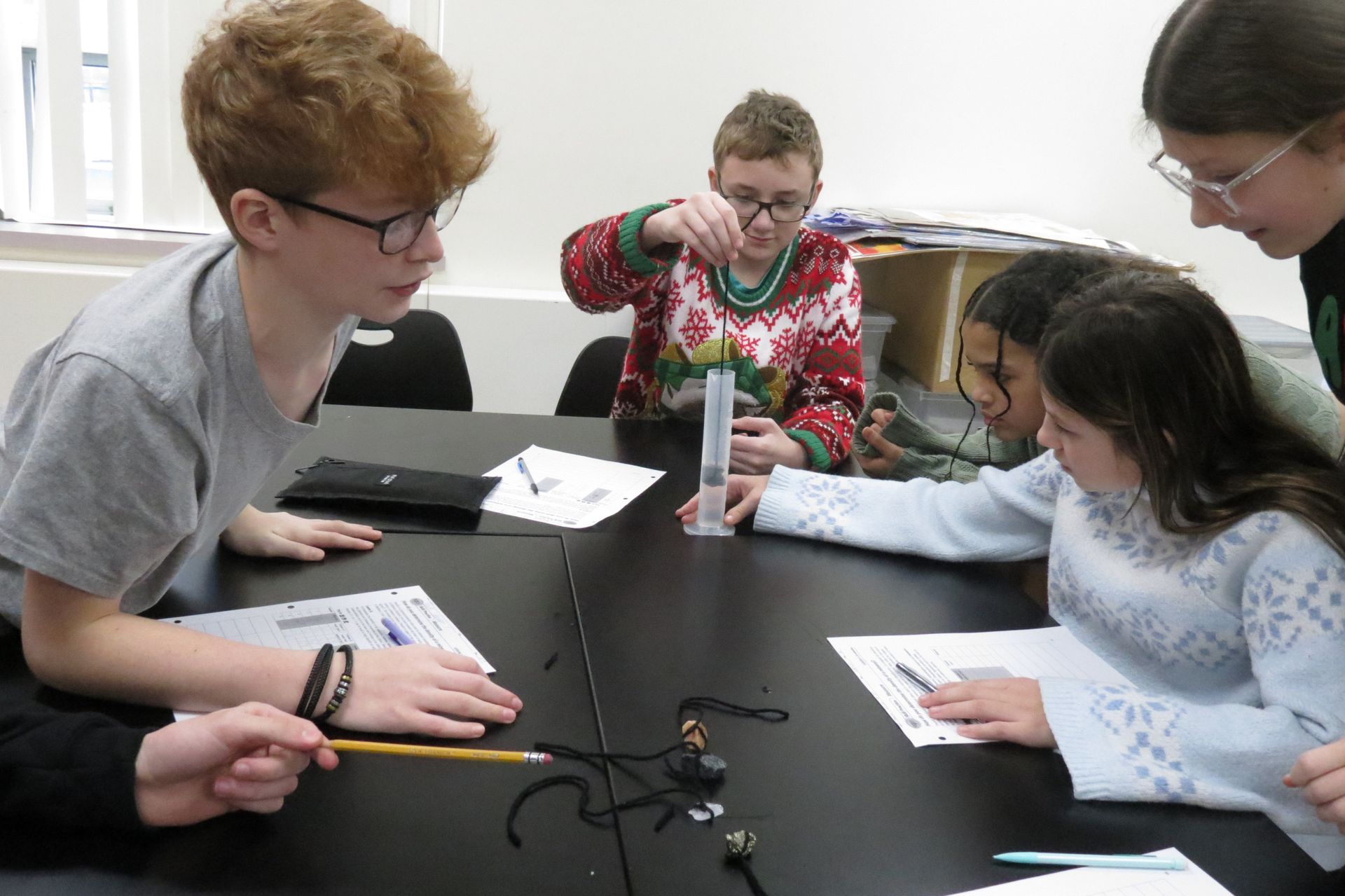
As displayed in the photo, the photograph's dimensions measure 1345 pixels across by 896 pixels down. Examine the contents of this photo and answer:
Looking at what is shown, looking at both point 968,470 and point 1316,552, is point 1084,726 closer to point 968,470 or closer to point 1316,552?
point 1316,552

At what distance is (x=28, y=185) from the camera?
2566 millimetres

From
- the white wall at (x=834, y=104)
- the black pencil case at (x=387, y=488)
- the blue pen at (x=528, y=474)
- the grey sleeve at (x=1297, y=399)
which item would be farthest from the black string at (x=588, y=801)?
the white wall at (x=834, y=104)

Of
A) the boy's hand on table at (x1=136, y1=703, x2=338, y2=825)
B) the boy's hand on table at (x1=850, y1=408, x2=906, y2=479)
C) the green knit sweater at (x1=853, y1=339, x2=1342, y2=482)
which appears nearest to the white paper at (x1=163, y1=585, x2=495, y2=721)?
the boy's hand on table at (x1=136, y1=703, x2=338, y2=825)

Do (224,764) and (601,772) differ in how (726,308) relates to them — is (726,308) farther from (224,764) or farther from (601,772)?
(224,764)

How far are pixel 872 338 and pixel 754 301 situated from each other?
0.88 meters

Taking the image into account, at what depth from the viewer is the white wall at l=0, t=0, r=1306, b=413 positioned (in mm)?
2623

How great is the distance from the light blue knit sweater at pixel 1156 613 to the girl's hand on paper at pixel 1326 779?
0.04 metres

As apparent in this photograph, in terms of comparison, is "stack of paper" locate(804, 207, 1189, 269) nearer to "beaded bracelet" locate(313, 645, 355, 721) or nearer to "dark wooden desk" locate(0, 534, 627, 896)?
"dark wooden desk" locate(0, 534, 627, 896)

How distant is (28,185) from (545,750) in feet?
7.87

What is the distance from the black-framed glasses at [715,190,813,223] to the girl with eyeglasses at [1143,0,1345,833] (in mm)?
735

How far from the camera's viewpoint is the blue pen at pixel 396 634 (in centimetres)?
102

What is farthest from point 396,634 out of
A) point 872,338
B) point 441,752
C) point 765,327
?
point 872,338

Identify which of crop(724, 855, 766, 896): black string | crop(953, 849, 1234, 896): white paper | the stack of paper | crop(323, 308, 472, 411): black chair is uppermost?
the stack of paper

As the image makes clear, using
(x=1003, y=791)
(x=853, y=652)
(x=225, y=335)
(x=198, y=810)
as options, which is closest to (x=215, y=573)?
(x=225, y=335)
